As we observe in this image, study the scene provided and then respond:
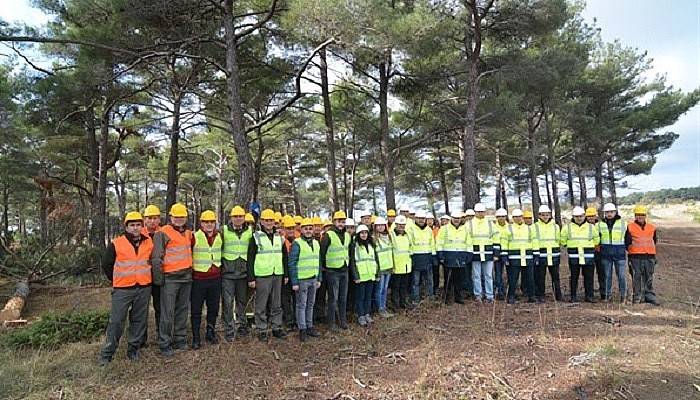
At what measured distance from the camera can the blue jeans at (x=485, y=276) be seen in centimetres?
863

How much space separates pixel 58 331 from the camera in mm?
6465

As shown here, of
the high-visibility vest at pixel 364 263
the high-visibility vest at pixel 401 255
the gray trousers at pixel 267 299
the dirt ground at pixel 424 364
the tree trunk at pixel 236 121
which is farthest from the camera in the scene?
the tree trunk at pixel 236 121

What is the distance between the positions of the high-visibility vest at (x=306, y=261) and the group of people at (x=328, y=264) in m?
0.01

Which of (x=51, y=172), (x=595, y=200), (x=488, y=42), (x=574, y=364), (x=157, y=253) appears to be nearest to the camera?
(x=574, y=364)

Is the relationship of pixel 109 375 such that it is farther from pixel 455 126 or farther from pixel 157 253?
pixel 455 126

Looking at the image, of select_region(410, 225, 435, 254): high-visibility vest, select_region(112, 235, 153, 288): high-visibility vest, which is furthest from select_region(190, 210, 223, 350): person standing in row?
select_region(410, 225, 435, 254): high-visibility vest

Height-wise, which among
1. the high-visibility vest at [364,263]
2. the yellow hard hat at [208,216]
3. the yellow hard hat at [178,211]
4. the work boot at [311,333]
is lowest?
the work boot at [311,333]

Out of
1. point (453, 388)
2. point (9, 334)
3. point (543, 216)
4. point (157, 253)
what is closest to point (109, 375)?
point (157, 253)

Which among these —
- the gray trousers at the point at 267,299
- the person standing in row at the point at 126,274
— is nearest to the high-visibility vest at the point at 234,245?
the gray trousers at the point at 267,299

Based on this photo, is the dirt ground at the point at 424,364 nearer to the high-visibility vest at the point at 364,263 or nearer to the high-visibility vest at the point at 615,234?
the high-visibility vest at the point at 364,263

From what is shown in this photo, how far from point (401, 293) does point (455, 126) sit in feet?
27.7

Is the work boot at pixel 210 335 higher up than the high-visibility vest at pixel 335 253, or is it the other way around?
the high-visibility vest at pixel 335 253

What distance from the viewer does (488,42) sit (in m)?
13.3

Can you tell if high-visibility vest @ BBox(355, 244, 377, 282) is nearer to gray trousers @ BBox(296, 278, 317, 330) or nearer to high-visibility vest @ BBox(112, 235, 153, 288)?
gray trousers @ BBox(296, 278, 317, 330)
